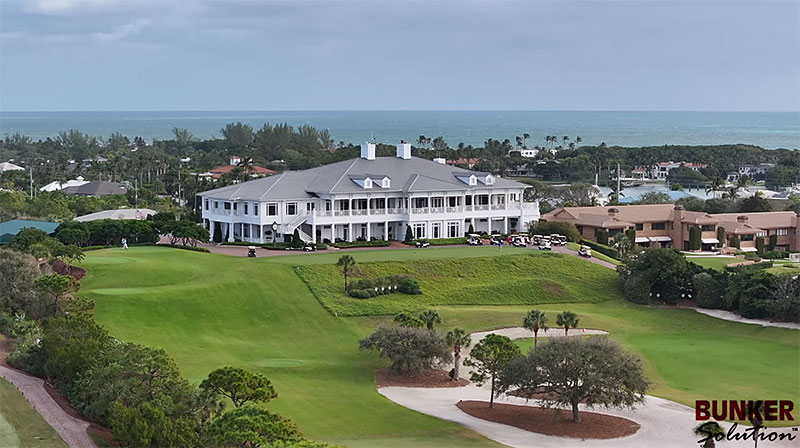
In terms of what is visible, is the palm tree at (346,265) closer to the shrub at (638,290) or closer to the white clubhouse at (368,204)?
the white clubhouse at (368,204)

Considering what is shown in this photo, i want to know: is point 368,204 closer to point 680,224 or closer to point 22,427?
point 680,224

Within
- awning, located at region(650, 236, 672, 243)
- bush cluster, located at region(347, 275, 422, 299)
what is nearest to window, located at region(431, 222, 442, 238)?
bush cluster, located at region(347, 275, 422, 299)

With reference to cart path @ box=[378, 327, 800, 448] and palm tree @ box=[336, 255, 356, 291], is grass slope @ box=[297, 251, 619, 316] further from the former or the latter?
cart path @ box=[378, 327, 800, 448]

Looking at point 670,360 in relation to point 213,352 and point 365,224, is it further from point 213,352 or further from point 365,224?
point 365,224

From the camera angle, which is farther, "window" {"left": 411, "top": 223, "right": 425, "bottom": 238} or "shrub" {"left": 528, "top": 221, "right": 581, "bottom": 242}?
"shrub" {"left": 528, "top": 221, "right": 581, "bottom": 242}

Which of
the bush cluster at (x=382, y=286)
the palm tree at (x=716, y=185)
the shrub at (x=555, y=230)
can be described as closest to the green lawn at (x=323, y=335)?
the bush cluster at (x=382, y=286)

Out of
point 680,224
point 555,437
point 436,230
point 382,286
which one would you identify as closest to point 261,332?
point 382,286
